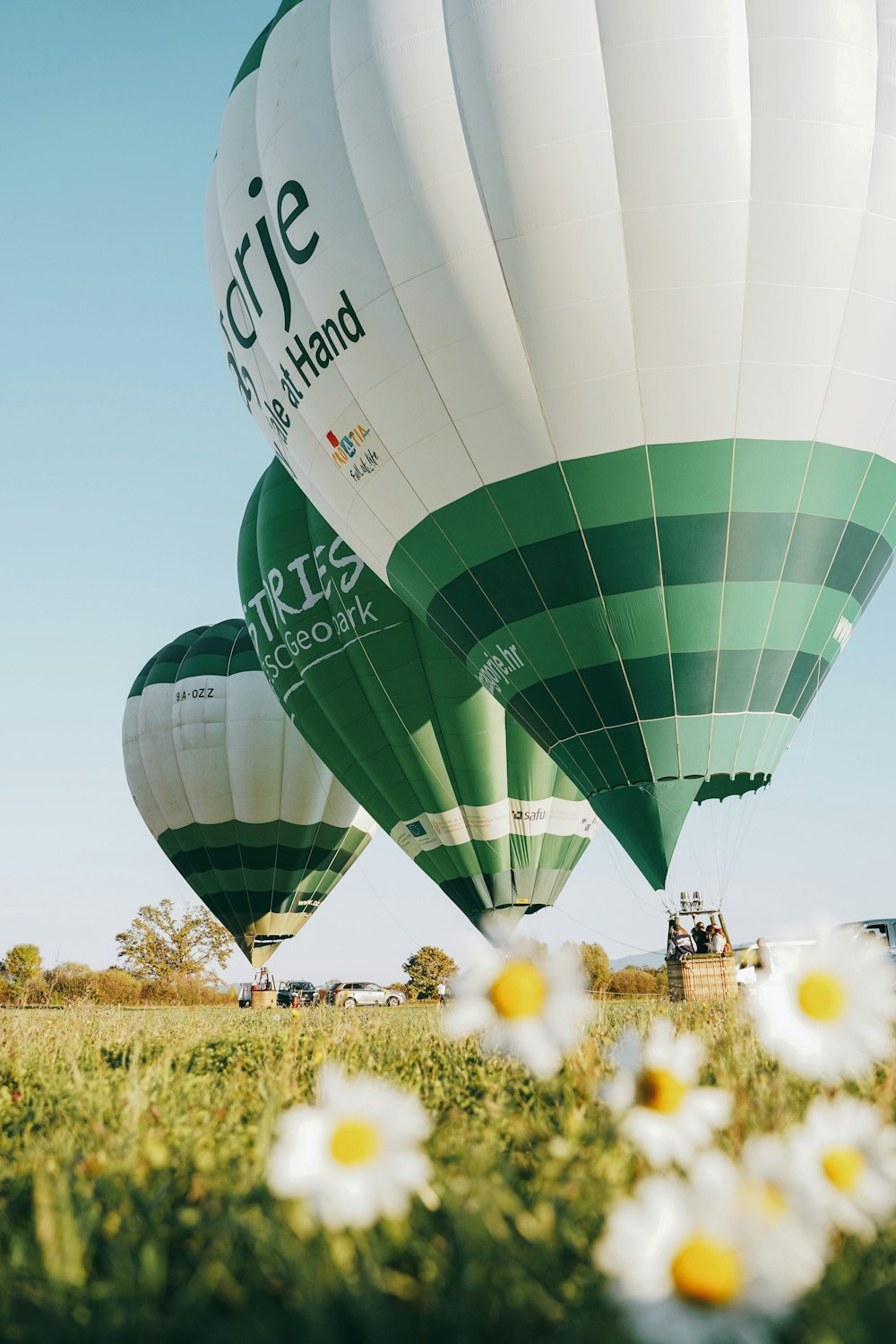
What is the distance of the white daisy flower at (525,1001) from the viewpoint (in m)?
2.12

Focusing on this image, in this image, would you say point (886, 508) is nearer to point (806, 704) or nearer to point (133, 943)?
point (806, 704)

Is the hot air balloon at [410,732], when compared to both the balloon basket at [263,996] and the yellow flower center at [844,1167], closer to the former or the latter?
the balloon basket at [263,996]

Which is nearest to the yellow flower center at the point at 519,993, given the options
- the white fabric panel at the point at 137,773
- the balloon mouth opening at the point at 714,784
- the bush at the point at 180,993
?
the balloon mouth opening at the point at 714,784

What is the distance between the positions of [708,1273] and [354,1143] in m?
0.65

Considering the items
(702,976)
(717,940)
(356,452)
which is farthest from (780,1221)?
(356,452)

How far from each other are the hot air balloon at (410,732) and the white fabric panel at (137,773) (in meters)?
11.5

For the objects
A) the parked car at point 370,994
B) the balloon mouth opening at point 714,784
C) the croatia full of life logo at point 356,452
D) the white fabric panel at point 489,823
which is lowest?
the parked car at point 370,994

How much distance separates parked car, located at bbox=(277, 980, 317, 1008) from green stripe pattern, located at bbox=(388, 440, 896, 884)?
71.5ft

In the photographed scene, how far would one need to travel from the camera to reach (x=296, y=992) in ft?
107

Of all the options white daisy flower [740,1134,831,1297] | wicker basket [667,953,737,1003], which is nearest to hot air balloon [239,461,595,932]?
wicker basket [667,953,737,1003]

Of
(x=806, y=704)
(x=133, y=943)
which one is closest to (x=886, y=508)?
(x=806, y=704)

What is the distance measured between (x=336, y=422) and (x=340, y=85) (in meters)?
4.05

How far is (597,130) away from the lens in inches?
434

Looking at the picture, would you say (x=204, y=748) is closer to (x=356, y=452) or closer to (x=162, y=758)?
(x=162, y=758)
